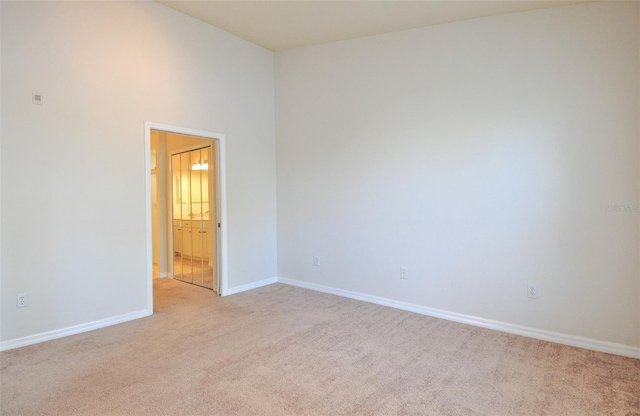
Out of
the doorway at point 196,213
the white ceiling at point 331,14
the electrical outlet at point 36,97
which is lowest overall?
the doorway at point 196,213

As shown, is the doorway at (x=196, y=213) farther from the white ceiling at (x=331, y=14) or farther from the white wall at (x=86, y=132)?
the white ceiling at (x=331, y=14)

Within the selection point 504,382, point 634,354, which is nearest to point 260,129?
point 504,382

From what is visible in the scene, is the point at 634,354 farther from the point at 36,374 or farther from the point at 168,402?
the point at 36,374

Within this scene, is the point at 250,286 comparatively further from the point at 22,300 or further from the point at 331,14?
the point at 331,14

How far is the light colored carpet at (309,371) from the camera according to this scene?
2.12 meters

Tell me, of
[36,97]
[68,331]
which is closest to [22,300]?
[68,331]

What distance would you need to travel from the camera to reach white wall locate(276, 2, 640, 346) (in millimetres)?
2910

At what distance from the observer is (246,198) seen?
187 inches

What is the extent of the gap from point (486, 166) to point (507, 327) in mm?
1527

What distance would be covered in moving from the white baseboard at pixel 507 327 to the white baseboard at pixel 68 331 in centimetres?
226

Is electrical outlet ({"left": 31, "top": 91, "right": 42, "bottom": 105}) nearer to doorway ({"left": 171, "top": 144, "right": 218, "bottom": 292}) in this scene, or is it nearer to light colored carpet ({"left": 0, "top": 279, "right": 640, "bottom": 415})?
doorway ({"left": 171, "top": 144, "right": 218, "bottom": 292})

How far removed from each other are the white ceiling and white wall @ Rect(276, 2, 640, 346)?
139mm

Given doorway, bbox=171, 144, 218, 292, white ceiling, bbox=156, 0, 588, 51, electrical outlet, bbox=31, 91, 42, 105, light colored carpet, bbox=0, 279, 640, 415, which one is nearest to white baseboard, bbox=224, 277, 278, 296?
doorway, bbox=171, 144, 218, 292

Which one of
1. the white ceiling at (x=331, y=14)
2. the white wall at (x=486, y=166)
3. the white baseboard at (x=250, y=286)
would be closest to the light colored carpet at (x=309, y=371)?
the white wall at (x=486, y=166)
